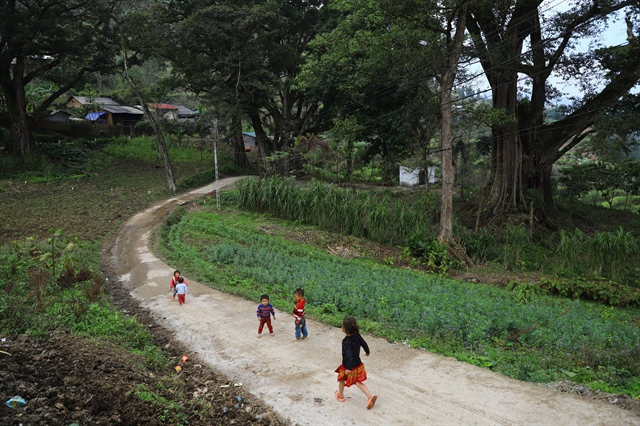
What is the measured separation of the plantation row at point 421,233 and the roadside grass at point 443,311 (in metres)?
2.44

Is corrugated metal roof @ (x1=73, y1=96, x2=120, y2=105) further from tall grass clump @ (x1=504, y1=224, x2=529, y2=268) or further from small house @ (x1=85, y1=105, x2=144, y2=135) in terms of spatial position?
tall grass clump @ (x1=504, y1=224, x2=529, y2=268)

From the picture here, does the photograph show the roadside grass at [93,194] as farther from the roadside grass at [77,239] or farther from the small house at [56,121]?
the small house at [56,121]

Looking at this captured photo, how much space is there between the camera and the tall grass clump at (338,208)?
18.5 metres

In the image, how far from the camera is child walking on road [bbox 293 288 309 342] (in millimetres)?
8359

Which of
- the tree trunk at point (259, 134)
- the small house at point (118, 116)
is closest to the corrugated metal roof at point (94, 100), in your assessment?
the small house at point (118, 116)

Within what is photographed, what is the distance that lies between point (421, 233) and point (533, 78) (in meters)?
9.51

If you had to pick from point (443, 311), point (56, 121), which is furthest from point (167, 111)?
point (443, 311)

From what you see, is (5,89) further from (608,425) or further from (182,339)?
(608,425)

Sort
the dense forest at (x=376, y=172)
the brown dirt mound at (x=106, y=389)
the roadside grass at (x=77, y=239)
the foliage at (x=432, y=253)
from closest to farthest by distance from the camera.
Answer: the brown dirt mound at (x=106, y=389), the roadside grass at (x=77, y=239), the dense forest at (x=376, y=172), the foliage at (x=432, y=253)

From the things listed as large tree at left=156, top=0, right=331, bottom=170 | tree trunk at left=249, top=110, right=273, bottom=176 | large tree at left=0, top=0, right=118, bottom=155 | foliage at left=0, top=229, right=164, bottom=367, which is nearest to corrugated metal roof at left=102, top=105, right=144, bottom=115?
large tree at left=0, top=0, right=118, bottom=155

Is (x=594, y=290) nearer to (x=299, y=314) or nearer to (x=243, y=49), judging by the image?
(x=299, y=314)

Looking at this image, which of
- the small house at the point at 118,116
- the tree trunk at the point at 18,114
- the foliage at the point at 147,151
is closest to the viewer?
the tree trunk at the point at 18,114

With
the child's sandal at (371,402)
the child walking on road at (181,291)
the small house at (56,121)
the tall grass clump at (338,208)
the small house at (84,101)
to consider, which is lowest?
the child's sandal at (371,402)

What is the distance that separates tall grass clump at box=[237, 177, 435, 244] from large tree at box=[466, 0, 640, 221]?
4.31 meters
